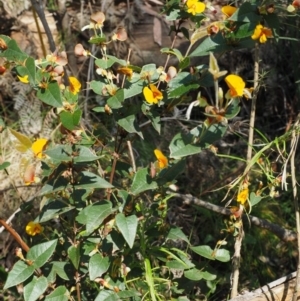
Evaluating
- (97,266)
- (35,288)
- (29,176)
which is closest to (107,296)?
(97,266)

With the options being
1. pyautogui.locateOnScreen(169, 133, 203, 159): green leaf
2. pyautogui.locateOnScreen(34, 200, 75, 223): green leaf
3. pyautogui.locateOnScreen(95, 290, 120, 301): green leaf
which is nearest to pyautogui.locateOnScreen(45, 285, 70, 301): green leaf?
pyautogui.locateOnScreen(95, 290, 120, 301): green leaf

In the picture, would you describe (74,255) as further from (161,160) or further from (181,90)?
(181,90)

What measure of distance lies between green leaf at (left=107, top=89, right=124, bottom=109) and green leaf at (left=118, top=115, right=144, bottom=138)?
0.20 feet

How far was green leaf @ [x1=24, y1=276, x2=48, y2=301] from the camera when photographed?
2225mm

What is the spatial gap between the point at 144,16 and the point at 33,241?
2011 mm

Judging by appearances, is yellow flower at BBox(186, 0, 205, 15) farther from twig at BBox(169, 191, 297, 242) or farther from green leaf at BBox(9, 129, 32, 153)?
twig at BBox(169, 191, 297, 242)

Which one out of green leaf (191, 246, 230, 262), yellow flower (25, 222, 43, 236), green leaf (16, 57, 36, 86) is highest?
green leaf (16, 57, 36, 86)

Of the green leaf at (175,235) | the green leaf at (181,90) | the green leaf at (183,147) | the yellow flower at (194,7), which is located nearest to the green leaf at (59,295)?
the green leaf at (175,235)

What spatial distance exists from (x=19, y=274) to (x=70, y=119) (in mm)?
525

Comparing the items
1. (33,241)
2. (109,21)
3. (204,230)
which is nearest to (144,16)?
(109,21)

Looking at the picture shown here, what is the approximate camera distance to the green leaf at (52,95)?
2.01 m

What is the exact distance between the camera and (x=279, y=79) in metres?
4.12

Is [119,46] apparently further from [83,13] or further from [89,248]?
[89,248]

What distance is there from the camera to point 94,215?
6.97 ft
